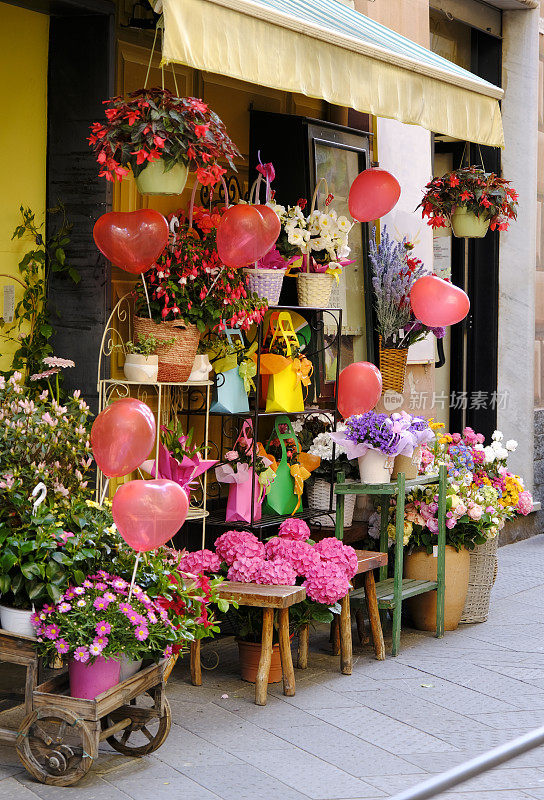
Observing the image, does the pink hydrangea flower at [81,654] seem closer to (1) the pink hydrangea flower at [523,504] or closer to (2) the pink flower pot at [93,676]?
(2) the pink flower pot at [93,676]

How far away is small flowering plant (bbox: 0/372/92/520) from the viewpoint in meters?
4.34

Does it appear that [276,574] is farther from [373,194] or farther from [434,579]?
[373,194]

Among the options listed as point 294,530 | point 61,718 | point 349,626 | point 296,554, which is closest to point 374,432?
point 294,530

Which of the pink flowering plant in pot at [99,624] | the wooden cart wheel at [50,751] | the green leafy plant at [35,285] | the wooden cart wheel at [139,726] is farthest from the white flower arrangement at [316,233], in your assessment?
the wooden cart wheel at [50,751]

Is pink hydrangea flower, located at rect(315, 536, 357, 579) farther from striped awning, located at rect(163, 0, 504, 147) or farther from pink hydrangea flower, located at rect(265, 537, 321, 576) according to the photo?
striped awning, located at rect(163, 0, 504, 147)

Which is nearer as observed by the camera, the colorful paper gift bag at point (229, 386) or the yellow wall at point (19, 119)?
the yellow wall at point (19, 119)

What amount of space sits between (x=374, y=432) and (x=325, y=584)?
40.0 inches

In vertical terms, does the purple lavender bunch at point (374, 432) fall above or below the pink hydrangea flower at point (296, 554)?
above

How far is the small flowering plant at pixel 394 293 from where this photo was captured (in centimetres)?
682

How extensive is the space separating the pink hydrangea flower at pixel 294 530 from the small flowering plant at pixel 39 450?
130 cm

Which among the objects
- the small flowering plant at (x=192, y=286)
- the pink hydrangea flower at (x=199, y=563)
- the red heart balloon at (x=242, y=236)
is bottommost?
the pink hydrangea flower at (x=199, y=563)

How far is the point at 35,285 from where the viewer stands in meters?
5.44

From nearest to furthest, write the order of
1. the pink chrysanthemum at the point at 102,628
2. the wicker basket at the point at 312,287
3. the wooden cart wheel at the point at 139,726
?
1. the pink chrysanthemum at the point at 102,628
2. the wooden cart wheel at the point at 139,726
3. the wicker basket at the point at 312,287

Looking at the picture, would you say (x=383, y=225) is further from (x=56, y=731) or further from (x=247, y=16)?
(x=56, y=731)
